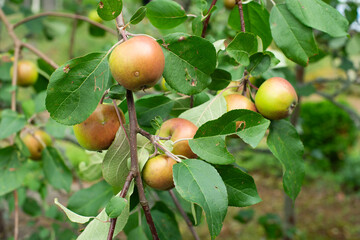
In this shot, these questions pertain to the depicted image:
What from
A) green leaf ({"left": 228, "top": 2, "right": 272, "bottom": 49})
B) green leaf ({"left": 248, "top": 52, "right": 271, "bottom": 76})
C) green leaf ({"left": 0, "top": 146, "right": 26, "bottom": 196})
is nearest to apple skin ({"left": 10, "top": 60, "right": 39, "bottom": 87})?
green leaf ({"left": 0, "top": 146, "right": 26, "bottom": 196})

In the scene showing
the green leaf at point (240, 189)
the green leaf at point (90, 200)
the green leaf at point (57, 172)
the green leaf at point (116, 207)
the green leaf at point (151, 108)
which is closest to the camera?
the green leaf at point (116, 207)

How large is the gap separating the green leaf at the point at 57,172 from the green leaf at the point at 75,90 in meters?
0.61

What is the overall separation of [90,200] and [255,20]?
2.18ft

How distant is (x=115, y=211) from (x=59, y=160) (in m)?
0.69

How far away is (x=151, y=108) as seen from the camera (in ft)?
2.39

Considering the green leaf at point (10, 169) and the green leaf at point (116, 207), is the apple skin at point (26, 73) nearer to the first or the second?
the green leaf at point (10, 169)

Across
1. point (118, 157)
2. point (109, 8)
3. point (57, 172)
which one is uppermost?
point (109, 8)

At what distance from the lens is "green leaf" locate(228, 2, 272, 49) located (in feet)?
2.51

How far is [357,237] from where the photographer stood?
3430 millimetres

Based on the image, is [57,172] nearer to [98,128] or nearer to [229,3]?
[98,128]

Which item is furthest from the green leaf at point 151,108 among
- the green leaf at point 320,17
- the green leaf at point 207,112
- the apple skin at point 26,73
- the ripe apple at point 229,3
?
the apple skin at point 26,73

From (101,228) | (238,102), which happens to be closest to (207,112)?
(238,102)

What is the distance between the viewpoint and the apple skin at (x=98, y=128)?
0.59 metres

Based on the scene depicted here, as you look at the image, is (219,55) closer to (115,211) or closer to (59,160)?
(115,211)
